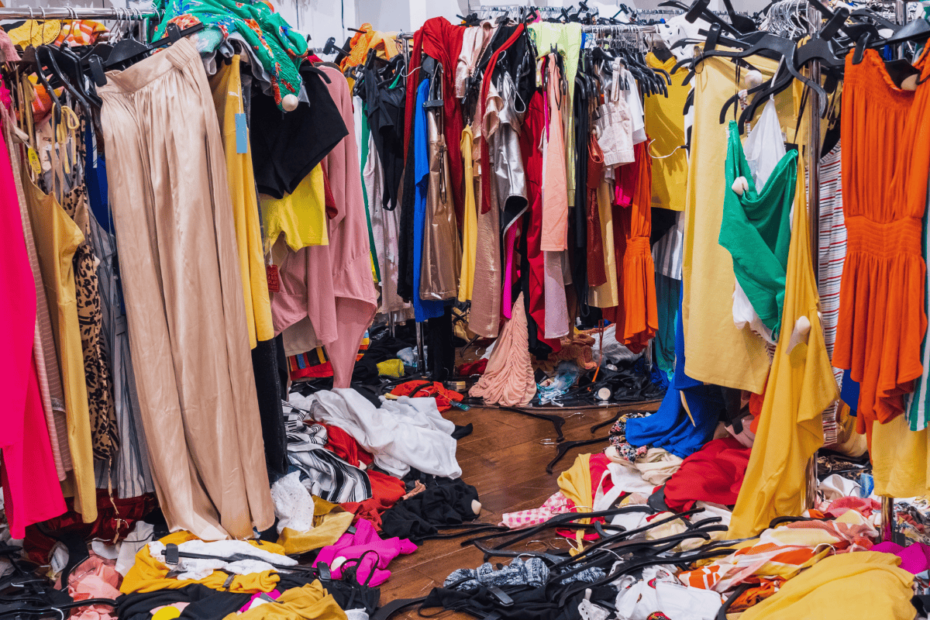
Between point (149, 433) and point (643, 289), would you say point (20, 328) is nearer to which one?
point (149, 433)

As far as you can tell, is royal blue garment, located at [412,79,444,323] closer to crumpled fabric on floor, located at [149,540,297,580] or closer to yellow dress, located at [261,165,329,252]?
yellow dress, located at [261,165,329,252]

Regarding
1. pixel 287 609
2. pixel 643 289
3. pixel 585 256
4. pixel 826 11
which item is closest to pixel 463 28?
pixel 585 256

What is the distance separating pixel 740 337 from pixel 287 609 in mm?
1497

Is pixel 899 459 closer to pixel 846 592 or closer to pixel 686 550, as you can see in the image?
pixel 846 592

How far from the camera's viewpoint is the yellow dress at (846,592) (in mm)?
1709

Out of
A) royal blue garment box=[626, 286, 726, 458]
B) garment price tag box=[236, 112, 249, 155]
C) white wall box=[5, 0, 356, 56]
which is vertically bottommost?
royal blue garment box=[626, 286, 726, 458]

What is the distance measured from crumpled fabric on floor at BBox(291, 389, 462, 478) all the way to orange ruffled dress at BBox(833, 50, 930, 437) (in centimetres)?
183

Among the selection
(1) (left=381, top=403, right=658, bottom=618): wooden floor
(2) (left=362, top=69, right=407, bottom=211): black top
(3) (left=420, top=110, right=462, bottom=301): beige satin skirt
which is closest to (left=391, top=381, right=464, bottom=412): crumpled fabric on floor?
(1) (left=381, top=403, right=658, bottom=618): wooden floor

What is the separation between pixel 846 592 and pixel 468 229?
261 centimetres

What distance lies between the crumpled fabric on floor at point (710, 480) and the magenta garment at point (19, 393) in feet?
6.28

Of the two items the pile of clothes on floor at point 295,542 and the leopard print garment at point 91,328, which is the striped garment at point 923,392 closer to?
the pile of clothes on floor at point 295,542

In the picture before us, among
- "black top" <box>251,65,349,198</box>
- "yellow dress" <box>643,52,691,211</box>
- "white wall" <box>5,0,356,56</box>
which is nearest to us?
"black top" <box>251,65,349,198</box>

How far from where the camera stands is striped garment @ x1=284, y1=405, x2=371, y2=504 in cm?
303

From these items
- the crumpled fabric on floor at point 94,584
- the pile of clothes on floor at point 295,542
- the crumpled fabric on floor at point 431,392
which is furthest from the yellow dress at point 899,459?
the crumpled fabric on floor at point 431,392
